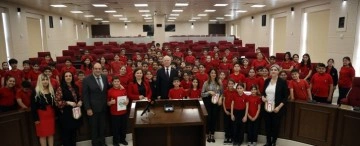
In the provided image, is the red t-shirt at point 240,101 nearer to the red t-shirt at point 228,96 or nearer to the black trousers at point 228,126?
the red t-shirt at point 228,96

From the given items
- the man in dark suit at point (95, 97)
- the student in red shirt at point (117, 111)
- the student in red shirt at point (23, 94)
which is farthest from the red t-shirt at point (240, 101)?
the student in red shirt at point (23, 94)

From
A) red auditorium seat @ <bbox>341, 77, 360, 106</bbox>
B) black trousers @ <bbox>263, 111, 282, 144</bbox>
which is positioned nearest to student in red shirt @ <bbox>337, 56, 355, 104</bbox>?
red auditorium seat @ <bbox>341, 77, 360, 106</bbox>

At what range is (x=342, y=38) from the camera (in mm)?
9031

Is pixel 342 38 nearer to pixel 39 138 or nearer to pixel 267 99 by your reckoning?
pixel 267 99

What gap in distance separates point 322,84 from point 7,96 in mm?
6208

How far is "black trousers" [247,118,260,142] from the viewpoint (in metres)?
4.61

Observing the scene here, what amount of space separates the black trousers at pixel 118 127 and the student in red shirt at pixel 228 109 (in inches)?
73.2

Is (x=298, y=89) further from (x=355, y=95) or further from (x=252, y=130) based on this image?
(x=355, y=95)

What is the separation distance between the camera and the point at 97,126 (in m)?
4.39

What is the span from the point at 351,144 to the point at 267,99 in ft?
4.46

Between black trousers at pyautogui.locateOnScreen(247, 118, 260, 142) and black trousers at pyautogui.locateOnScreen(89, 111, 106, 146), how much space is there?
8.53 ft

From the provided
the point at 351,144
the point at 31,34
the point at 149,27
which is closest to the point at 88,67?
the point at 351,144

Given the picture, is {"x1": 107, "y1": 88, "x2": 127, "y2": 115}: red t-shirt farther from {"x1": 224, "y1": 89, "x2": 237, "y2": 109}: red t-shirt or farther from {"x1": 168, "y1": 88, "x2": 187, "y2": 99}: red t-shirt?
{"x1": 224, "y1": 89, "x2": 237, "y2": 109}: red t-shirt

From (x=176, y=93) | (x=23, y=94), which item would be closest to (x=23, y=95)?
(x=23, y=94)
